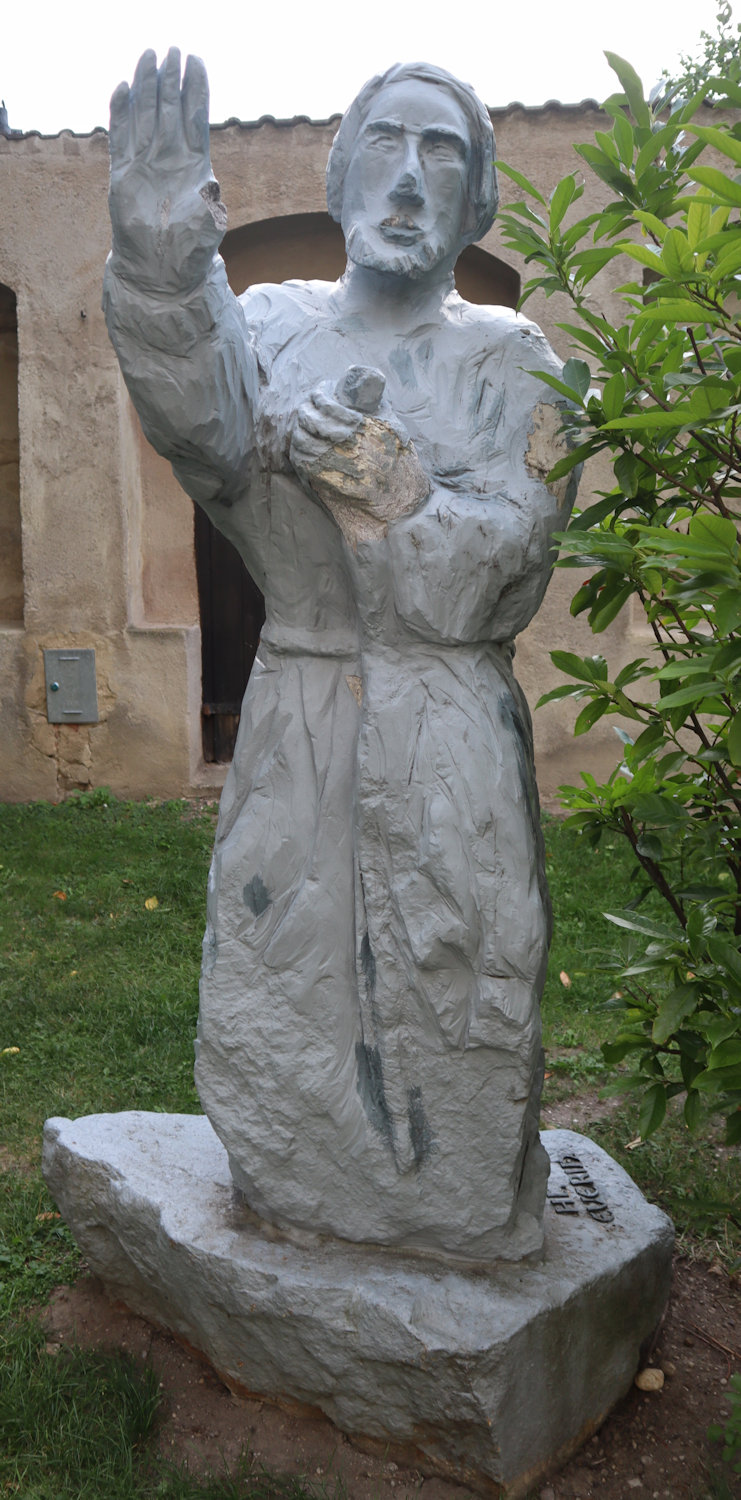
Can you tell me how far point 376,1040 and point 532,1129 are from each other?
362 millimetres

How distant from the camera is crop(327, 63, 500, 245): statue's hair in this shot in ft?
6.79

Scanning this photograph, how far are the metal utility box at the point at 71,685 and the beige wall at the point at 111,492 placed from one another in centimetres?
6

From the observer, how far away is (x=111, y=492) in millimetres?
6734

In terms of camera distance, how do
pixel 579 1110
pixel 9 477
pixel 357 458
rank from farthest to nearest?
pixel 9 477, pixel 579 1110, pixel 357 458

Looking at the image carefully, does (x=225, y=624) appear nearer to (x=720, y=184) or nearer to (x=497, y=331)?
(x=497, y=331)

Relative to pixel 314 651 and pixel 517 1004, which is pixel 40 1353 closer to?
pixel 517 1004

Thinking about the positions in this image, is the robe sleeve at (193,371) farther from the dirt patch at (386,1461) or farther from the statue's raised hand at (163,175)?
the dirt patch at (386,1461)

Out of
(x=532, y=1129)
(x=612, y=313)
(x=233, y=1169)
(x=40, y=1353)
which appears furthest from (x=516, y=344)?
(x=612, y=313)

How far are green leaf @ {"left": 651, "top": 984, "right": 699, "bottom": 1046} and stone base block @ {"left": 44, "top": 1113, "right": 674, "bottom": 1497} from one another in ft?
1.97

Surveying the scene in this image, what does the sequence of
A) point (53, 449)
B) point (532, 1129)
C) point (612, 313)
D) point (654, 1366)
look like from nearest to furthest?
point (532, 1129)
point (654, 1366)
point (612, 313)
point (53, 449)

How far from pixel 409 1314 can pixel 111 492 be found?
211 inches

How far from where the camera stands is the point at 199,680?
7.15 metres

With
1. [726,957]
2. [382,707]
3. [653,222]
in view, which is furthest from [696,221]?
[726,957]

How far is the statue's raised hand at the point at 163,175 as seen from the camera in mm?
1756
